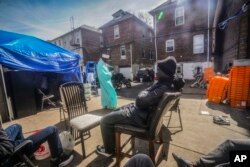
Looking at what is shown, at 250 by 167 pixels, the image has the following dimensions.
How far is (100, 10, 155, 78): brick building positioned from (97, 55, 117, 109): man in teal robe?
12136 millimetres

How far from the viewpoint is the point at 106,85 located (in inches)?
209

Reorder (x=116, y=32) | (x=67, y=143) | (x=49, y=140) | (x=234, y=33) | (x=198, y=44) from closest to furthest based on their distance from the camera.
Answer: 1. (x=49, y=140)
2. (x=67, y=143)
3. (x=234, y=33)
4. (x=198, y=44)
5. (x=116, y=32)

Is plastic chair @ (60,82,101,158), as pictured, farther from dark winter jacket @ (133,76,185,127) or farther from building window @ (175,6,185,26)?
building window @ (175,6,185,26)

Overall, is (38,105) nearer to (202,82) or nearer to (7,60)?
(7,60)

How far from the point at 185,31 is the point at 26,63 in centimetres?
1401

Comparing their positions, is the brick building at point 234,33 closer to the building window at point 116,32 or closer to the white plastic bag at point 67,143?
the white plastic bag at point 67,143

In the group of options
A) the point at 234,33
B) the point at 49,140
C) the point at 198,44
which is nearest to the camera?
the point at 49,140

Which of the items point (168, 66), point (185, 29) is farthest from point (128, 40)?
point (168, 66)

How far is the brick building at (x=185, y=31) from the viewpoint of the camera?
42.6 ft

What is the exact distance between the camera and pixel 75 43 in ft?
65.0

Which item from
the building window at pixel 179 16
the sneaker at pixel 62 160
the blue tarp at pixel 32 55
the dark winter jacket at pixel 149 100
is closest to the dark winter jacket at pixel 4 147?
the sneaker at pixel 62 160

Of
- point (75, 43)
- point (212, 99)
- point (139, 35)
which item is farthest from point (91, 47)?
point (212, 99)

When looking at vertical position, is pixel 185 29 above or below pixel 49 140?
above

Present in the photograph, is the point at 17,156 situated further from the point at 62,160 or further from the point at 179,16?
the point at 179,16
